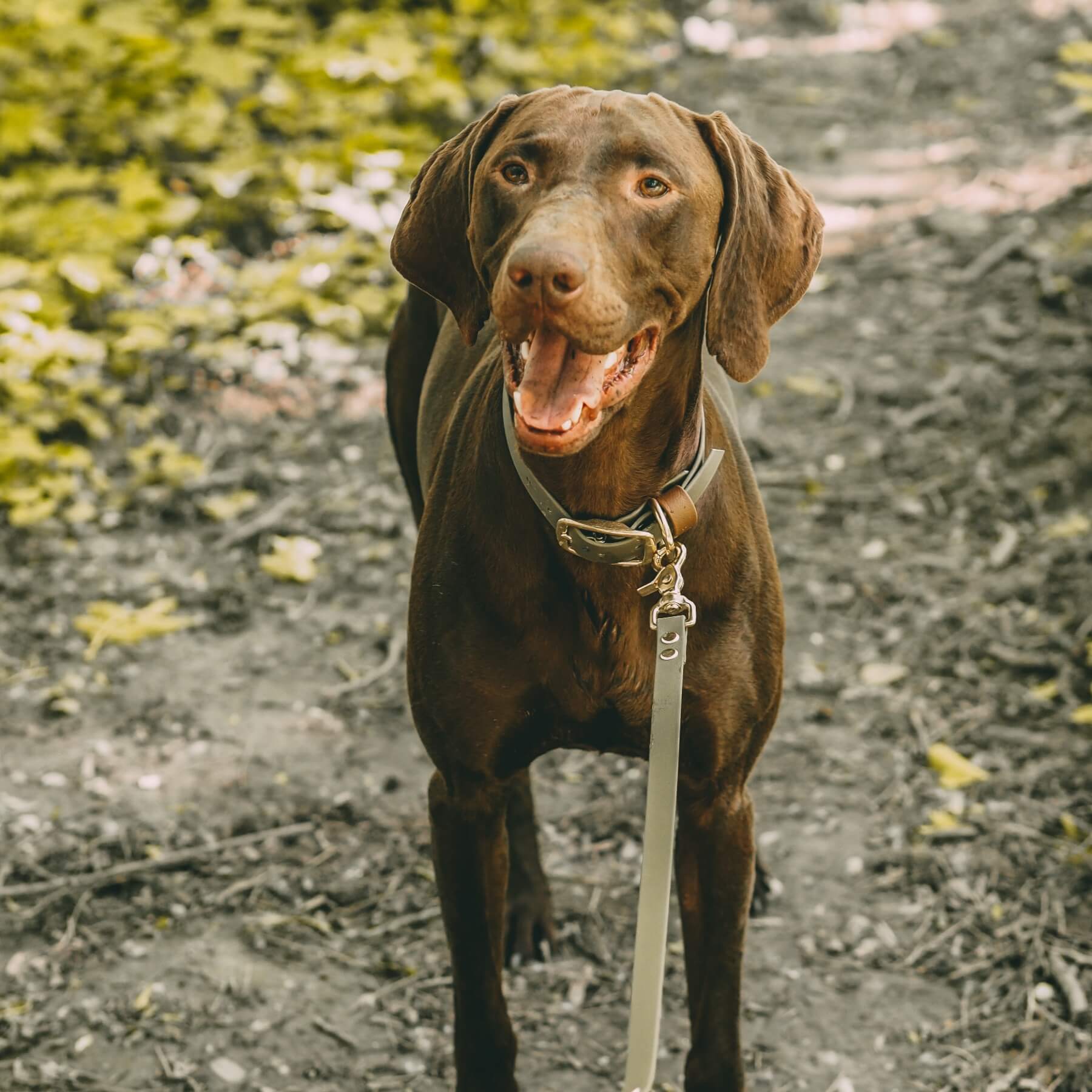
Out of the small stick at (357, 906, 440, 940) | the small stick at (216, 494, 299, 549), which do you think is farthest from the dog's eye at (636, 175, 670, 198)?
the small stick at (216, 494, 299, 549)

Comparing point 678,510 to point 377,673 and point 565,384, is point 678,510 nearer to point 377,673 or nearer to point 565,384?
point 565,384

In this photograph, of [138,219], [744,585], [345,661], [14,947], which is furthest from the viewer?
[138,219]

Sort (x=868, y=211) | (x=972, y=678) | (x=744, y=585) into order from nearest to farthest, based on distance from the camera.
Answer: (x=744, y=585) < (x=972, y=678) < (x=868, y=211)

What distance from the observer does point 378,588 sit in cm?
500

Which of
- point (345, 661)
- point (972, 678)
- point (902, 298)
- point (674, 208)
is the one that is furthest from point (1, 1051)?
point (902, 298)

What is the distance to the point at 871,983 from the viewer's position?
131 inches

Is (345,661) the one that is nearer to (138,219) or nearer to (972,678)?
(972,678)

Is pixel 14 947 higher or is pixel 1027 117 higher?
pixel 1027 117

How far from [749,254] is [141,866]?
2.41 m

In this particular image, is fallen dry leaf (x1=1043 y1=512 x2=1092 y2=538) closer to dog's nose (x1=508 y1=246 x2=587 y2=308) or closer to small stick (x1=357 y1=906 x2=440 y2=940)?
small stick (x1=357 y1=906 x2=440 y2=940)

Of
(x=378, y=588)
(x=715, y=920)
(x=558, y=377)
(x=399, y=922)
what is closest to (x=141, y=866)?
(x=399, y=922)

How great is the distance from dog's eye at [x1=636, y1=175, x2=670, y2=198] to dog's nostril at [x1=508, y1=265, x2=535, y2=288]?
339 millimetres

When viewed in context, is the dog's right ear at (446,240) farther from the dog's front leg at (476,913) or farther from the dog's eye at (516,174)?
the dog's front leg at (476,913)

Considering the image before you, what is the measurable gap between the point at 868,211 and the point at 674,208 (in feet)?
18.9
